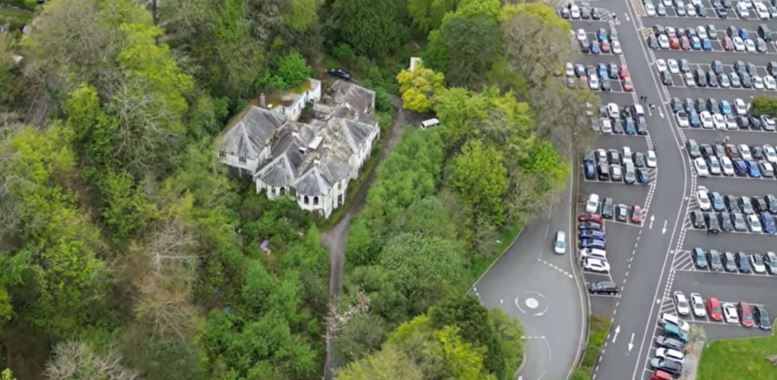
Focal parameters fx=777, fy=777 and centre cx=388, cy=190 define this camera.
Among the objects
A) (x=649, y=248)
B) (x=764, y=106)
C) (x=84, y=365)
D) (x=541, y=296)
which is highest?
(x=764, y=106)

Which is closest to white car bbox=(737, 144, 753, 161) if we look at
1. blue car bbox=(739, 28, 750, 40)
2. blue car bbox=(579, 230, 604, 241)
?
blue car bbox=(579, 230, 604, 241)

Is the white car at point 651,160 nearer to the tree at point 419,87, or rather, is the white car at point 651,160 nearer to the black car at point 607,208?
the black car at point 607,208

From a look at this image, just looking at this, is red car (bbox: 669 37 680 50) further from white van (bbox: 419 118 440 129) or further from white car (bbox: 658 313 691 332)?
white car (bbox: 658 313 691 332)

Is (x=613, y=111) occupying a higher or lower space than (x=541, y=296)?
higher

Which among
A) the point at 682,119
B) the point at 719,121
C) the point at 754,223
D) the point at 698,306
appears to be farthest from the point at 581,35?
the point at 698,306

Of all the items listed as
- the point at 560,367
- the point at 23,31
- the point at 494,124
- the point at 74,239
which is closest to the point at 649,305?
the point at 560,367

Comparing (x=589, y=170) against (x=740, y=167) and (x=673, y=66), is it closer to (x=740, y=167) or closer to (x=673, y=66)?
(x=740, y=167)
